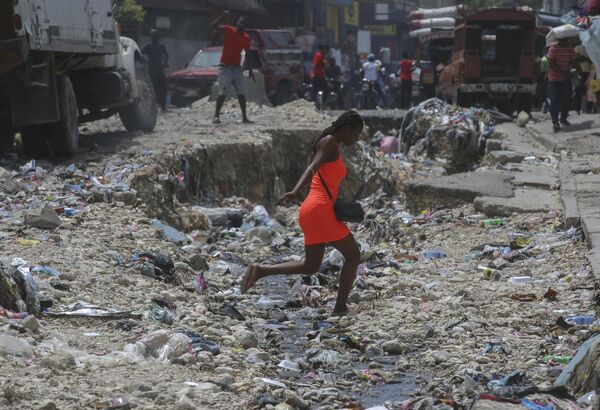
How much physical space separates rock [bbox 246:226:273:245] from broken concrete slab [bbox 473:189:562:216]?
7.53 feet

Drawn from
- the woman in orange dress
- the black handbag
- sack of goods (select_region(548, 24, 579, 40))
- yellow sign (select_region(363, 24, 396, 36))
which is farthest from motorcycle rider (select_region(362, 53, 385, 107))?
yellow sign (select_region(363, 24, 396, 36))

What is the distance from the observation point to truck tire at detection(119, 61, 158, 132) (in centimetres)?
1616

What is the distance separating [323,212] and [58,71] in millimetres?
6996

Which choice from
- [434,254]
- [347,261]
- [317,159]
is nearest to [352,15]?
[434,254]

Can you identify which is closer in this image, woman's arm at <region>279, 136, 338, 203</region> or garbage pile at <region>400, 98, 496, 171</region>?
woman's arm at <region>279, 136, 338, 203</region>

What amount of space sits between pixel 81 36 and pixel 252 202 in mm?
3220

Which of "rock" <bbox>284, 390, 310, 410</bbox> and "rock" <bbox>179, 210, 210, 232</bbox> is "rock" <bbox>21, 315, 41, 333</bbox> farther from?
"rock" <bbox>179, 210, 210, 232</bbox>

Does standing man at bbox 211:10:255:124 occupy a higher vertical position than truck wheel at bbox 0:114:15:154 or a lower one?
higher

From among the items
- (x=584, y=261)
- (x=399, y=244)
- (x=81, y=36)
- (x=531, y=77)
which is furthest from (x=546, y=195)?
(x=531, y=77)

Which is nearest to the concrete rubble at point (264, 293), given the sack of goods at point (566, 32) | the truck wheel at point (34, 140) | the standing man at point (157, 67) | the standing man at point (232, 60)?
the truck wheel at point (34, 140)

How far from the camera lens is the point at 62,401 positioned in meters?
4.36

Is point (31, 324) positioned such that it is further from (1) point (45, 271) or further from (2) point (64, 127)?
(2) point (64, 127)

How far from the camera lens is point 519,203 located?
10406 mm

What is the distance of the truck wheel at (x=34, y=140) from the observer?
505 inches
